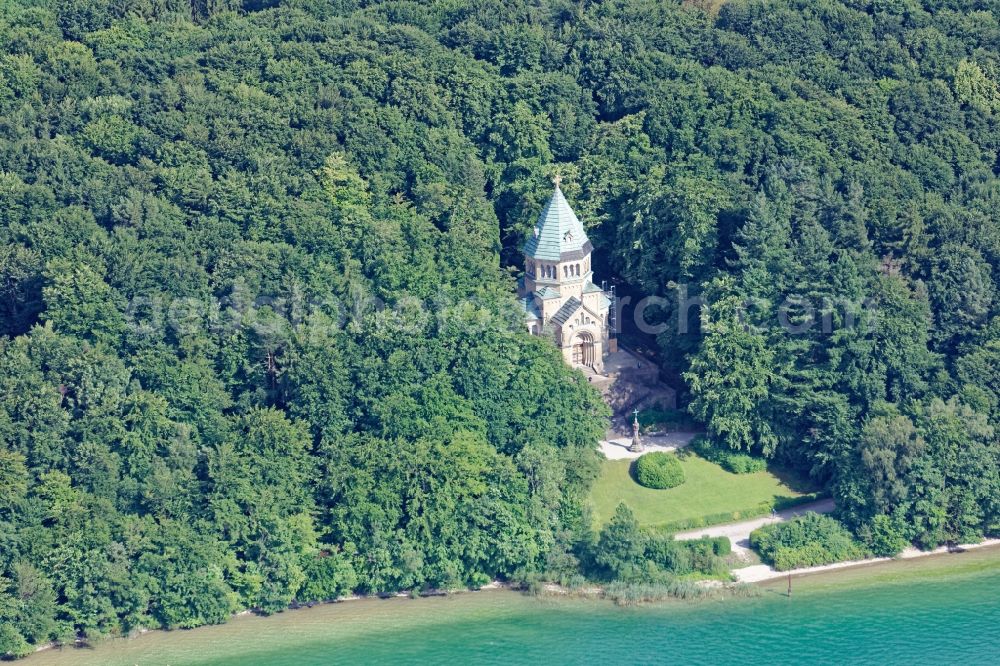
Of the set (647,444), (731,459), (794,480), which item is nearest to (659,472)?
(647,444)

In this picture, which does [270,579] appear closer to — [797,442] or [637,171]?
[797,442]

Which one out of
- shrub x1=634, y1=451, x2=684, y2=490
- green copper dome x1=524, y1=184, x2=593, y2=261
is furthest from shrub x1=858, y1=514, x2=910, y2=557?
green copper dome x1=524, y1=184, x2=593, y2=261

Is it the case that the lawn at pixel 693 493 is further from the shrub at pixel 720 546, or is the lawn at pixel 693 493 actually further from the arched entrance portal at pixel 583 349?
the arched entrance portal at pixel 583 349

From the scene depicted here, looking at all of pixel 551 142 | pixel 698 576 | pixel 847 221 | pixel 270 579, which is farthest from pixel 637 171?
pixel 270 579

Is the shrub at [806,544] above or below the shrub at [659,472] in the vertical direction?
below

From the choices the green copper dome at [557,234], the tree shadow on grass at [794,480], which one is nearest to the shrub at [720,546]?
the tree shadow on grass at [794,480]

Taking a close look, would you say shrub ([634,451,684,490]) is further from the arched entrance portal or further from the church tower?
the arched entrance portal

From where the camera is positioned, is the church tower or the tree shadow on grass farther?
the church tower
